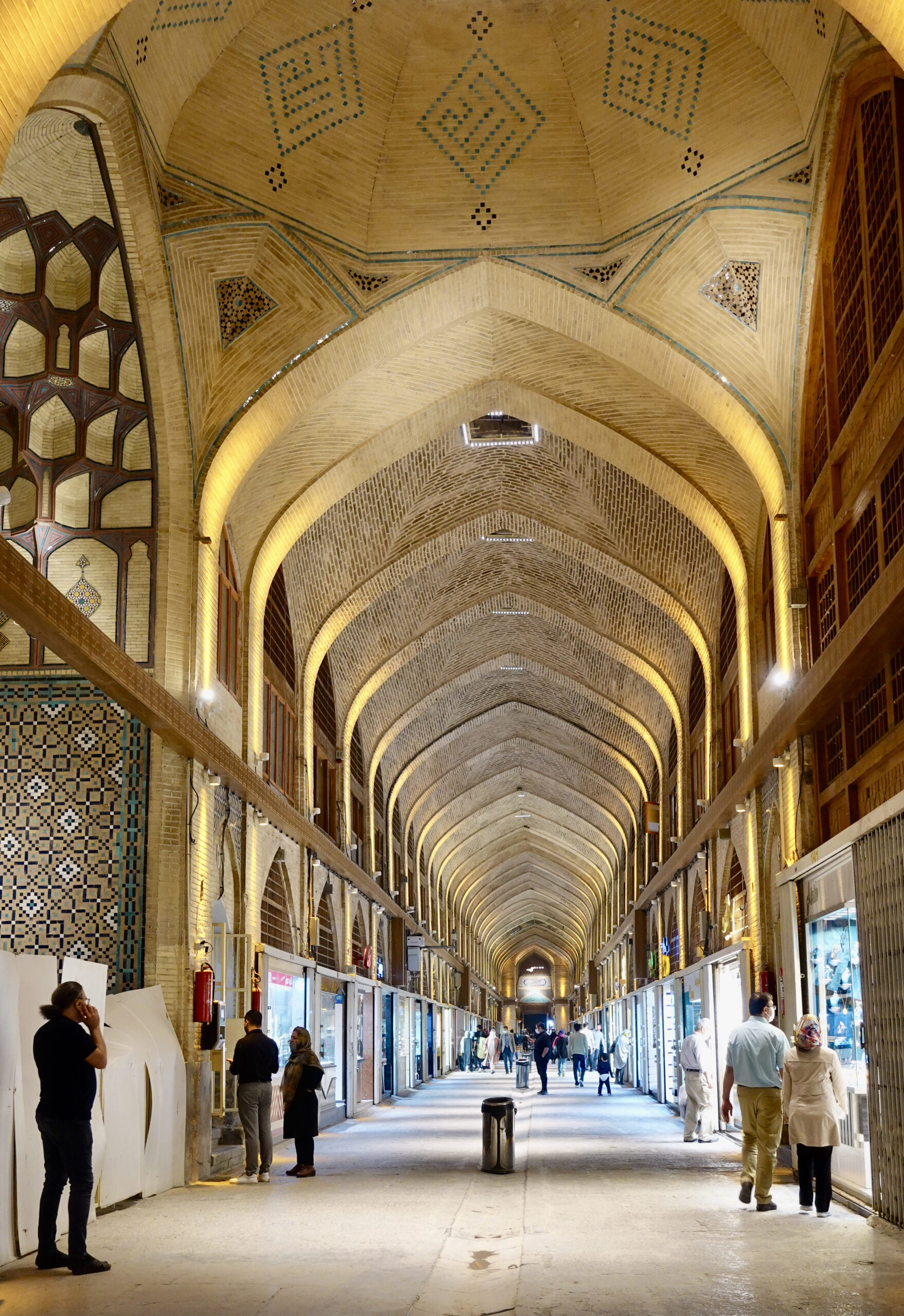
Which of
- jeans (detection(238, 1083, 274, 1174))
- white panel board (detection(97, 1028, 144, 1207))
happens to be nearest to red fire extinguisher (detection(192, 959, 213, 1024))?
jeans (detection(238, 1083, 274, 1174))

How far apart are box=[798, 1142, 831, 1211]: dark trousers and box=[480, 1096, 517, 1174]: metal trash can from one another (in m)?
2.98

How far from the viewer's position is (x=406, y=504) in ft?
54.3

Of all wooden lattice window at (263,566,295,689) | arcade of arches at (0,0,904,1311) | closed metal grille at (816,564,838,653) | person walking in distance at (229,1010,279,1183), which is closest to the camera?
arcade of arches at (0,0,904,1311)

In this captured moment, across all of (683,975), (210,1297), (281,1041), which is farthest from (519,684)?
(210,1297)

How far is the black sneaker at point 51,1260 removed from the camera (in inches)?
249

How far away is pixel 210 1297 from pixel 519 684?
63.1ft

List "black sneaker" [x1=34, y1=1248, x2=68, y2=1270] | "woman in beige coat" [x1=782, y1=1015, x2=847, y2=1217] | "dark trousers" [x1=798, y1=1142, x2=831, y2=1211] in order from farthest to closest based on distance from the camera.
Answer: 1. "dark trousers" [x1=798, y1=1142, x2=831, y2=1211]
2. "woman in beige coat" [x1=782, y1=1015, x2=847, y2=1217]
3. "black sneaker" [x1=34, y1=1248, x2=68, y2=1270]

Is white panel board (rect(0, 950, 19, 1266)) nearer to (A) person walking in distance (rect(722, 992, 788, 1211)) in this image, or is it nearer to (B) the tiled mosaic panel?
(B) the tiled mosaic panel

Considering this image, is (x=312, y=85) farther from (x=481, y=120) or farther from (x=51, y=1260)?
(x=51, y=1260)

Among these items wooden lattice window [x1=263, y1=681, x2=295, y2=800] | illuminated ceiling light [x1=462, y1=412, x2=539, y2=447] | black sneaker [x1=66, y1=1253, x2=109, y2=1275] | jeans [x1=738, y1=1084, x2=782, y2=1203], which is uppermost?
illuminated ceiling light [x1=462, y1=412, x2=539, y2=447]

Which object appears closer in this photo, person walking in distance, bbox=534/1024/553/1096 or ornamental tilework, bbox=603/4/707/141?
ornamental tilework, bbox=603/4/707/141

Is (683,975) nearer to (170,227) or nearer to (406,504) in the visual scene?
(406,504)

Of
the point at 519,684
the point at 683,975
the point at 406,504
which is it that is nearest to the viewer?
the point at 406,504

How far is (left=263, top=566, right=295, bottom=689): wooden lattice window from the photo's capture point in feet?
51.1
